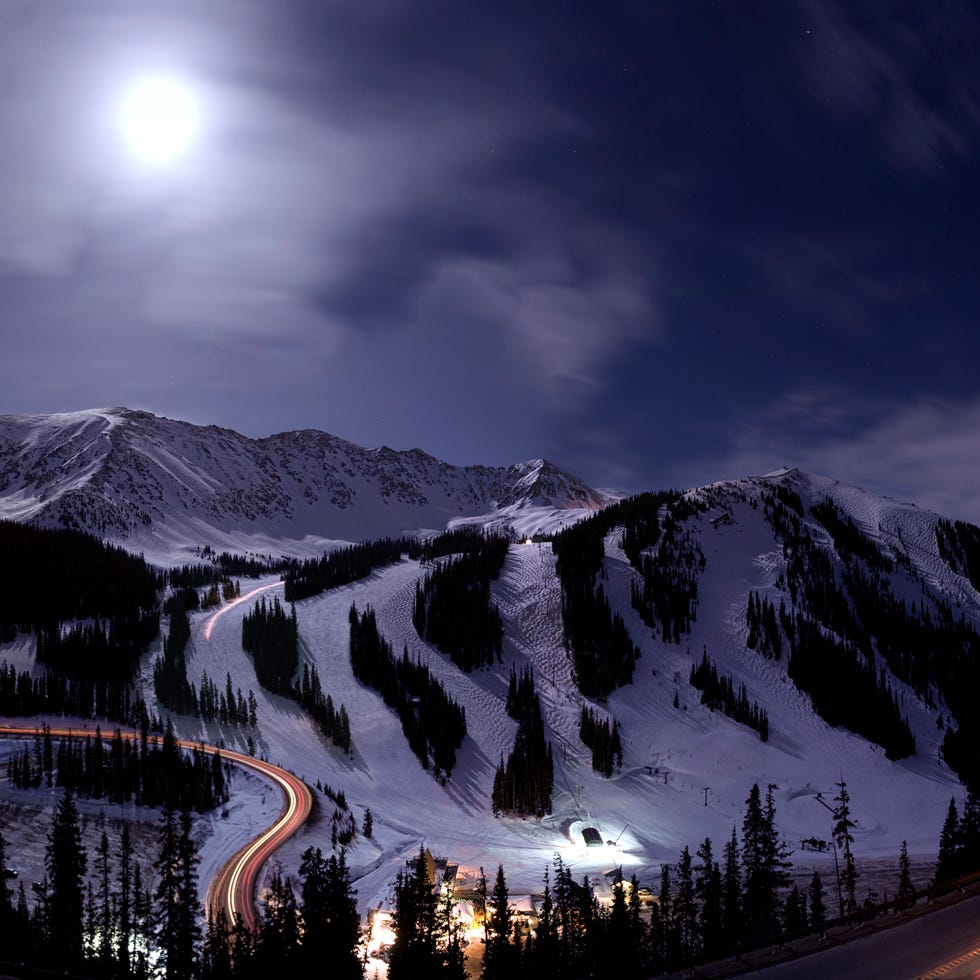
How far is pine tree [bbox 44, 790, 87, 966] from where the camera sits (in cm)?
6103

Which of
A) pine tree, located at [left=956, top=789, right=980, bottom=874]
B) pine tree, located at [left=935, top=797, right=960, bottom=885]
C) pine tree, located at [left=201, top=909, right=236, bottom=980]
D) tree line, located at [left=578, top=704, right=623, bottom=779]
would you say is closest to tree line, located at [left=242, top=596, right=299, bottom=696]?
tree line, located at [left=578, top=704, right=623, bottom=779]

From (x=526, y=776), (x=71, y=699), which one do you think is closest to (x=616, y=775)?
(x=526, y=776)

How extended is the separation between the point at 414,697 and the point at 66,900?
9569 cm

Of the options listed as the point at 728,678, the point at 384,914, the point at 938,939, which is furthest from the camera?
the point at 728,678

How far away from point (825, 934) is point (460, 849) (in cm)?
7868

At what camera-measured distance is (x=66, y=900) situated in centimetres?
A: 6675

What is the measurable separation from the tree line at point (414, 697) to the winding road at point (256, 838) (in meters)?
32.9

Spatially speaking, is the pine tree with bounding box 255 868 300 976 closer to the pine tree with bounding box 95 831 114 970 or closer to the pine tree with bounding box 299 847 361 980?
the pine tree with bounding box 299 847 361 980

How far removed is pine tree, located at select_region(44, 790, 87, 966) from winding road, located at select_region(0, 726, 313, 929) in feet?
46.0

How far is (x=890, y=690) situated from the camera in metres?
182

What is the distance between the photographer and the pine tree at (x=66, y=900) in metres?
61.0

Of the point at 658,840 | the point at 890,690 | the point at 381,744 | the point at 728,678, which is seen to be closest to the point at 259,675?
the point at 381,744

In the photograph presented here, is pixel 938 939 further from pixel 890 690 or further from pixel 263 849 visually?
pixel 890 690

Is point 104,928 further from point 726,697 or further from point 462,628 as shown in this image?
point 726,697
